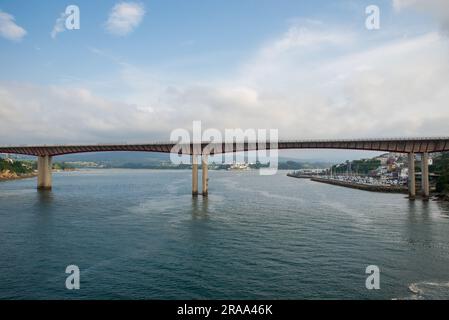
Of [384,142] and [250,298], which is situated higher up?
[384,142]

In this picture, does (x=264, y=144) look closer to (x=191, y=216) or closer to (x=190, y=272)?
(x=191, y=216)

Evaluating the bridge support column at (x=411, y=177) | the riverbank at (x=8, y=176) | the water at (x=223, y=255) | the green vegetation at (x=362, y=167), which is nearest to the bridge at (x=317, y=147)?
the bridge support column at (x=411, y=177)

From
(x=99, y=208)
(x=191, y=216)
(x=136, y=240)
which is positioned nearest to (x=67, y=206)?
(x=99, y=208)

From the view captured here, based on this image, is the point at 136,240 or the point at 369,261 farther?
the point at 136,240

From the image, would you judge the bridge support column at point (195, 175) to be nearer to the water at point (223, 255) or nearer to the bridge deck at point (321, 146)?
the bridge deck at point (321, 146)

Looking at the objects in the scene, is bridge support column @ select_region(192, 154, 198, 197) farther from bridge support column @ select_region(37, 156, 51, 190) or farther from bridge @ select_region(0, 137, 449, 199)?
bridge support column @ select_region(37, 156, 51, 190)

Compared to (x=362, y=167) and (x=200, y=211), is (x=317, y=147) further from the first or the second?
(x=362, y=167)
